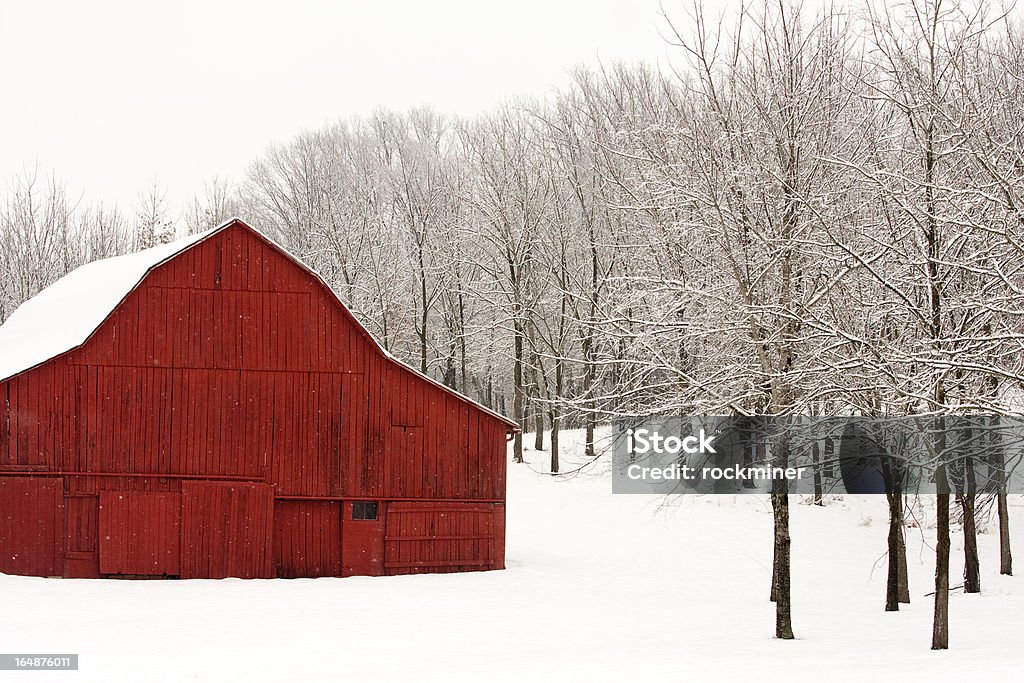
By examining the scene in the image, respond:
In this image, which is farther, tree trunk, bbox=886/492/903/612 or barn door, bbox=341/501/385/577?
barn door, bbox=341/501/385/577

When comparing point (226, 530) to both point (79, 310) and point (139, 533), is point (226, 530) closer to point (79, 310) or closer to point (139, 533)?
point (139, 533)

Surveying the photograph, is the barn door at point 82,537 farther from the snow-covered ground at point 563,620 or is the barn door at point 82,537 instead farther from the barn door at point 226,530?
the barn door at point 226,530

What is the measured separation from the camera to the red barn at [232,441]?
21.6 meters

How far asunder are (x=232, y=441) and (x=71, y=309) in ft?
20.7

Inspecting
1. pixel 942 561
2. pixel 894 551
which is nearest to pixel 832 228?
pixel 942 561

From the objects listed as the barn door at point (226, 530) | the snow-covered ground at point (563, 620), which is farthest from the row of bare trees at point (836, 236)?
the barn door at point (226, 530)

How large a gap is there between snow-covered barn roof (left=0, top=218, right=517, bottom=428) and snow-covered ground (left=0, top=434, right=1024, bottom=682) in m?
4.30

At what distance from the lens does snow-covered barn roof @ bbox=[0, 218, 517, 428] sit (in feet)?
73.8

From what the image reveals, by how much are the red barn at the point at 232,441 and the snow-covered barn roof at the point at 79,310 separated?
0.46 feet

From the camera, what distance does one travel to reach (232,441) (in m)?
22.3

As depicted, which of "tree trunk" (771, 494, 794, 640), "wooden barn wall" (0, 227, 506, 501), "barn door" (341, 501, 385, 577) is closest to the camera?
"tree trunk" (771, 494, 794, 640)

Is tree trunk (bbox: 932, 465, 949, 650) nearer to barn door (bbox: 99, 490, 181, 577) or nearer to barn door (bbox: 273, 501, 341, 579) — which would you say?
barn door (bbox: 273, 501, 341, 579)

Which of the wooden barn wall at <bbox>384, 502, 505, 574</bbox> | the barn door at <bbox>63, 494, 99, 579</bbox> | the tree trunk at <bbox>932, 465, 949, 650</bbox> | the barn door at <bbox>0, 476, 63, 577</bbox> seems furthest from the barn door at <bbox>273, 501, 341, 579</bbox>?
the tree trunk at <bbox>932, 465, 949, 650</bbox>

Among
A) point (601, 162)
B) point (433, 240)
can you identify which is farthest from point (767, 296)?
point (433, 240)
